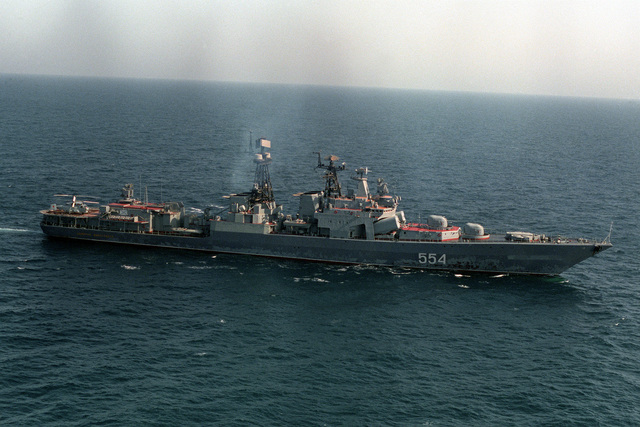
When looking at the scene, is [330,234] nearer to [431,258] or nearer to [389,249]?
[389,249]

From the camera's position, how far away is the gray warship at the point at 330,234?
74438 millimetres

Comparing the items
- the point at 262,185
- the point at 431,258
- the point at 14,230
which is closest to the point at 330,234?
the point at 262,185

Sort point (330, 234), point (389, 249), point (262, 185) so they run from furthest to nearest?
point (262, 185) < point (330, 234) < point (389, 249)

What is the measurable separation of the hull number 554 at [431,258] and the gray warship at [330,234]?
0.39 feet

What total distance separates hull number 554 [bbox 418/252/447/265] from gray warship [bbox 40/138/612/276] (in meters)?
0.12

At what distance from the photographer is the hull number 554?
248ft

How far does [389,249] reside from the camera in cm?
7662

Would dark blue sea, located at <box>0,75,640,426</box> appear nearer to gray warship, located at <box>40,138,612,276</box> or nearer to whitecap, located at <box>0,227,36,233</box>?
whitecap, located at <box>0,227,36,233</box>

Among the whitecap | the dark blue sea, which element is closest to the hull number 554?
the dark blue sea

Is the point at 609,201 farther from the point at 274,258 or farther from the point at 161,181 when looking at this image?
the point at 161,181

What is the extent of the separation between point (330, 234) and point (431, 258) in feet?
41.5

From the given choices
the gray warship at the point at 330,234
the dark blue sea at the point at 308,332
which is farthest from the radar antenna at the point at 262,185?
the dark blue sea at the point at 308,332

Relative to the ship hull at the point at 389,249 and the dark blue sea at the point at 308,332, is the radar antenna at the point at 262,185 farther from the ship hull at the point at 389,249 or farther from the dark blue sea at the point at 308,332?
the dark blue sea at the point at 308,332

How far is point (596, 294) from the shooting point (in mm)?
68250
